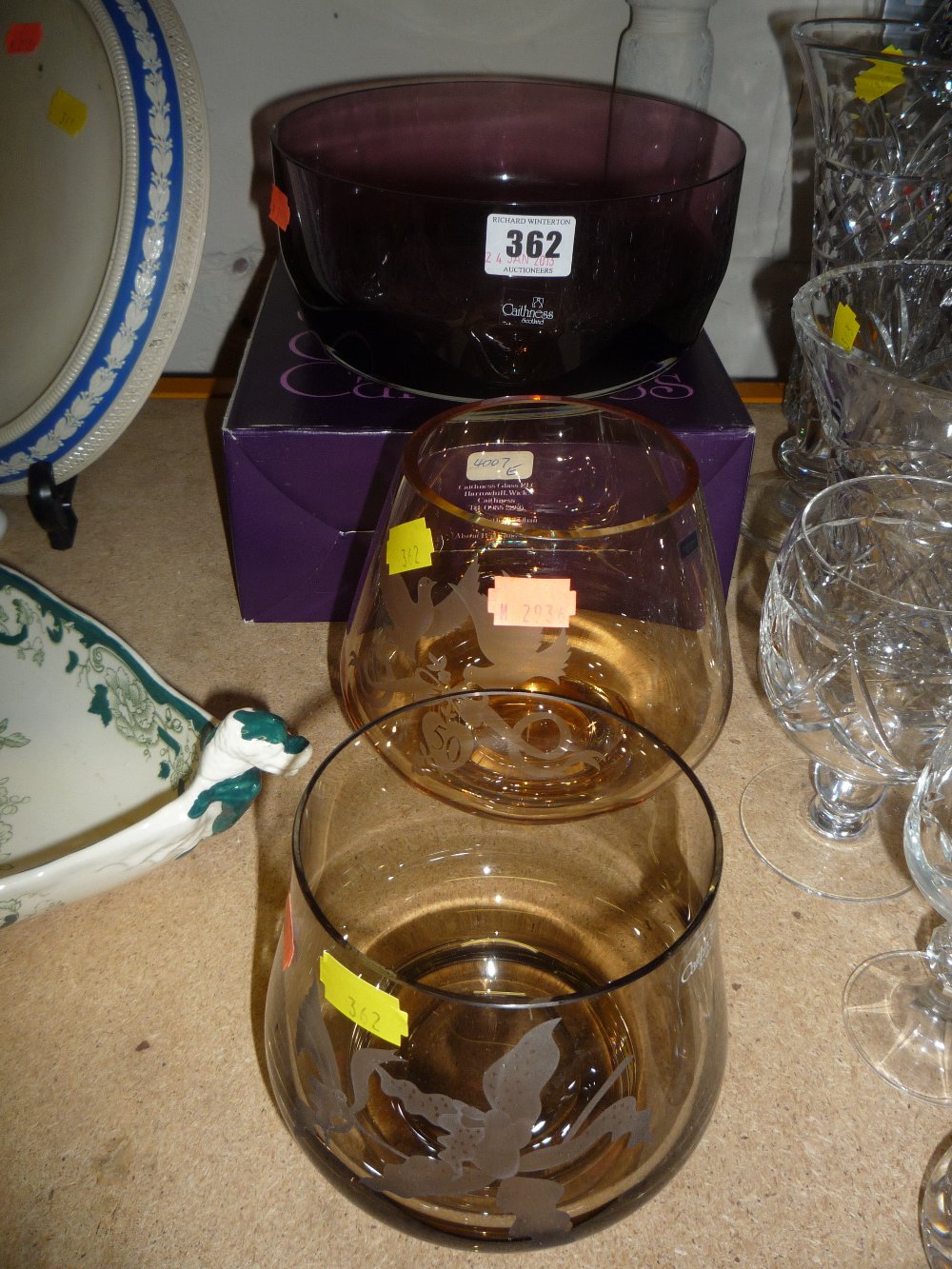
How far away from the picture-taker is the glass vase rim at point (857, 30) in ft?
2.41

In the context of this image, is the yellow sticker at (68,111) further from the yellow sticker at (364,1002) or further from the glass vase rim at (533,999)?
the yellow sticker at (364,1002)

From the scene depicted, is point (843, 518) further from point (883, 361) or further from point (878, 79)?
point (878, 79)

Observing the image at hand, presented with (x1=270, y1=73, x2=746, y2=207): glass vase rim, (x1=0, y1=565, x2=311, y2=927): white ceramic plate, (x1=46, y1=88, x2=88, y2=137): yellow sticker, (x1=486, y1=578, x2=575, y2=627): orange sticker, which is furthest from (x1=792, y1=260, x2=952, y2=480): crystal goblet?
(x1=46, y1=88, x2=88, y2=137): yellow sticker

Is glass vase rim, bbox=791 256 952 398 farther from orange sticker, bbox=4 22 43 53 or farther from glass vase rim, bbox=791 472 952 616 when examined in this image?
orange sticker, bbox=4 22 43 53

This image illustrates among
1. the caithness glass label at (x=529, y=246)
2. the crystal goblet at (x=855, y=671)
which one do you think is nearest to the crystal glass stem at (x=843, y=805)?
the crystal goblet at (x=855, y=671)

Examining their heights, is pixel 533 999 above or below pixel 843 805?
above

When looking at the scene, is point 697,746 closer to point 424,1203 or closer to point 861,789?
point 861,789

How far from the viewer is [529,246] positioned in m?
0.57

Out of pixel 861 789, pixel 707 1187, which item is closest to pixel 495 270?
pixel 861 789

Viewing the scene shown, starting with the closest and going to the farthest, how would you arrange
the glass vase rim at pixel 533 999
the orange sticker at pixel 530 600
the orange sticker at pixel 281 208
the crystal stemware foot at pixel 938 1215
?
the glass vase rim at pixel 533 999, the crystal stemware foot at pixel 938 1215, the orange sticker at pixel 530 600, the orange sticker at pixel 281 208

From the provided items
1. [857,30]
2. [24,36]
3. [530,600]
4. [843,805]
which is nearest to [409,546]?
[530,600]

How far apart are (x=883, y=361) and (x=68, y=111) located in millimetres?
596

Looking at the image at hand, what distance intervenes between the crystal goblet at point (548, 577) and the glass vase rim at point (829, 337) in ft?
0.42

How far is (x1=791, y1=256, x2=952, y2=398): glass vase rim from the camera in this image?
590 millimetres
